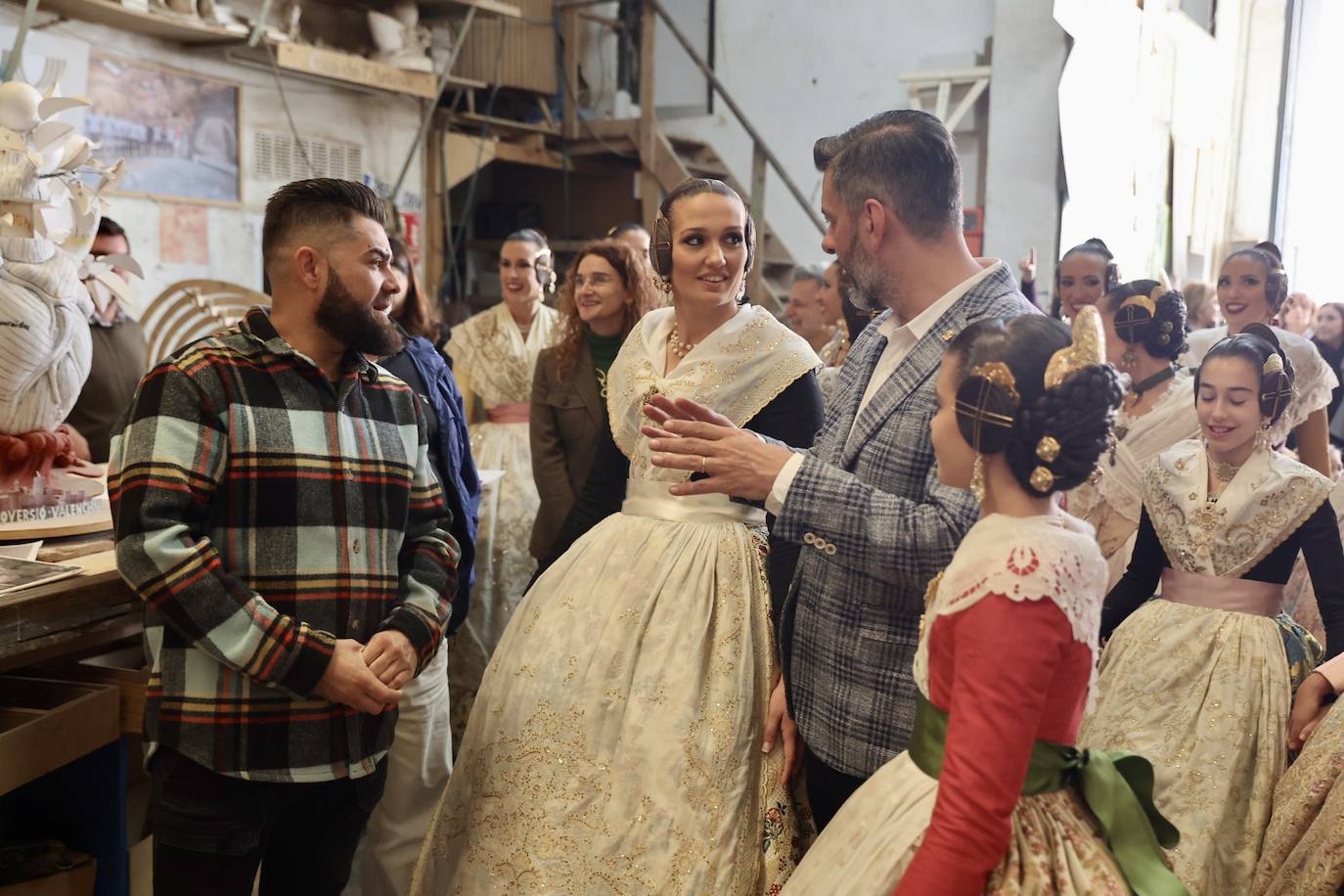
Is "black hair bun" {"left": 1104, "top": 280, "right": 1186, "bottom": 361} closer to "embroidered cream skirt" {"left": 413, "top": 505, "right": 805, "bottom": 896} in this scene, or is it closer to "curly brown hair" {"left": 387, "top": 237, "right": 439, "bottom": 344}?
"embroidered cream skirt" {"left": 413, "top": 505, "right": 805, "bottom": 896}

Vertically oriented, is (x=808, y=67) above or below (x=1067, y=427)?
above

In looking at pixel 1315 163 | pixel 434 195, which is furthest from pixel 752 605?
pixel 1315 163

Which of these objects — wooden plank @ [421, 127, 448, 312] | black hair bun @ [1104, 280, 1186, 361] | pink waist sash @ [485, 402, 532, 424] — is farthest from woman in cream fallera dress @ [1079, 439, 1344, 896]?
wooden plank @ [421, 127, 448, 312]

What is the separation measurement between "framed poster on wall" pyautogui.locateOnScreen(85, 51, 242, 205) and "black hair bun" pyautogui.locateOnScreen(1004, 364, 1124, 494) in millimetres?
5391

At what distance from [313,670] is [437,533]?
15.4 inches

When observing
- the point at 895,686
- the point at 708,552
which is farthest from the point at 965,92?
the point at 895,686

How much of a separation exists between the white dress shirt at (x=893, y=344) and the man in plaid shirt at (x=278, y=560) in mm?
695

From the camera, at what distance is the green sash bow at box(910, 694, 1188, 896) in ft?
4.54

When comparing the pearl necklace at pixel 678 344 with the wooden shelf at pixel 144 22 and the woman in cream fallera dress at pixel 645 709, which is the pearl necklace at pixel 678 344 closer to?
the woman in cream fallera dress at pixel 645 709

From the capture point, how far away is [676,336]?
2551 millimetres

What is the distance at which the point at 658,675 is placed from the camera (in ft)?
7.33

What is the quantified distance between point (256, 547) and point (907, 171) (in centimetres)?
115

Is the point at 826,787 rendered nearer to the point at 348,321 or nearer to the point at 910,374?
the point at 910,374

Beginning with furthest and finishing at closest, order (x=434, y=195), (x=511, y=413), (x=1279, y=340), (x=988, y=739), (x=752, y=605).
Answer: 1. (x=434, y=195)
2. (x=511, y=413)
3. (x=1279, y=340)
4. (x=752, y=605)
5. (x=988, y=739)
